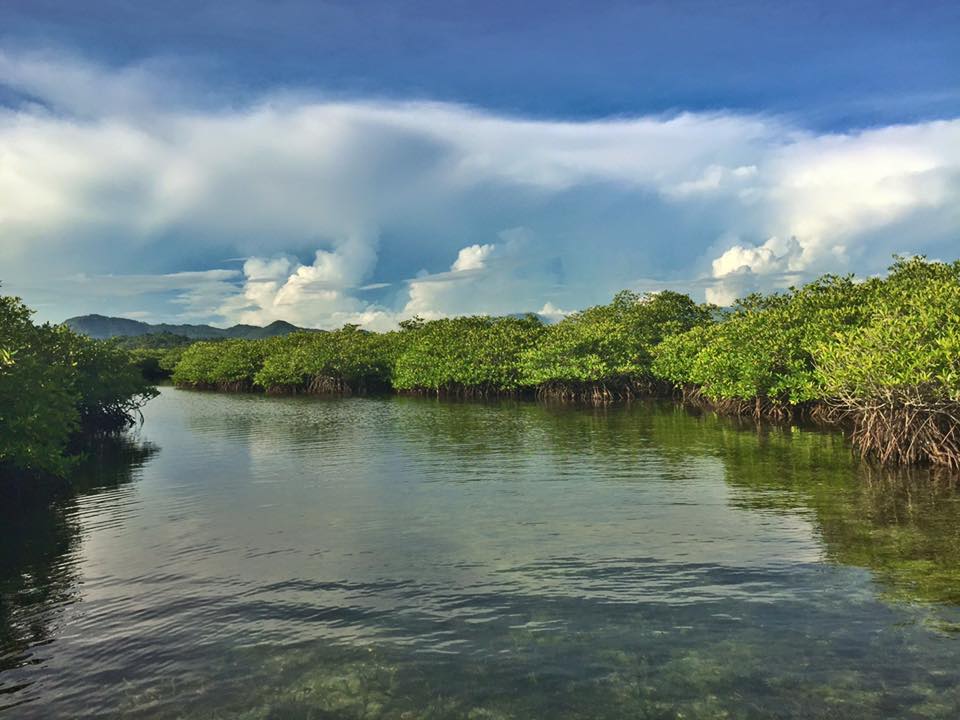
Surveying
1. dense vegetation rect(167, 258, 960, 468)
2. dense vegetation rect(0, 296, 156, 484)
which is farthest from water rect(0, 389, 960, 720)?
dense vegetation rect(167, 258, 960, 468)

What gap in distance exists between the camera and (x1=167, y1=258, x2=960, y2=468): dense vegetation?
23.1m

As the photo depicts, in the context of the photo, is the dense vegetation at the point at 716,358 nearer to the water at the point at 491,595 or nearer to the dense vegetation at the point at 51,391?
the water at the point at 491,595

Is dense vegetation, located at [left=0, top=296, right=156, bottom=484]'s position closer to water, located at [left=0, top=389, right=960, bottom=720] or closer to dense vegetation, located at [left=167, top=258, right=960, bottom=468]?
water, located at [left=0, top=389, right=960, bottom=720]

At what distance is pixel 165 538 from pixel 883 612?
49.5 feet

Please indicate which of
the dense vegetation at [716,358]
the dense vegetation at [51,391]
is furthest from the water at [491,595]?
the dense vegetation at [716,358]

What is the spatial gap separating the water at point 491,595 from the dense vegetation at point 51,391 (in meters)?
2.00

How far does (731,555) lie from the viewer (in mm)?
14336

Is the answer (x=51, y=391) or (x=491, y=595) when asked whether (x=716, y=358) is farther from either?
(x=51, y=391)

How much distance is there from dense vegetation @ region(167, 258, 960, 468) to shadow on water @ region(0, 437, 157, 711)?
23.1 metres

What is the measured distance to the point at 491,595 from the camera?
40.6 ft

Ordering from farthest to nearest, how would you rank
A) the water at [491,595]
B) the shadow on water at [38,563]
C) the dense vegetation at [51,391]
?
the dense vegetation at [51,391], the shadow on water at [38,563], the water at [491,595]

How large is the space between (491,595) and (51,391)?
58.3 feet

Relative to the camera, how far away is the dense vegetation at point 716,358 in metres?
23.1

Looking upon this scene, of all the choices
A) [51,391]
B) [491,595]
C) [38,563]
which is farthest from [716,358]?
[38,563]
